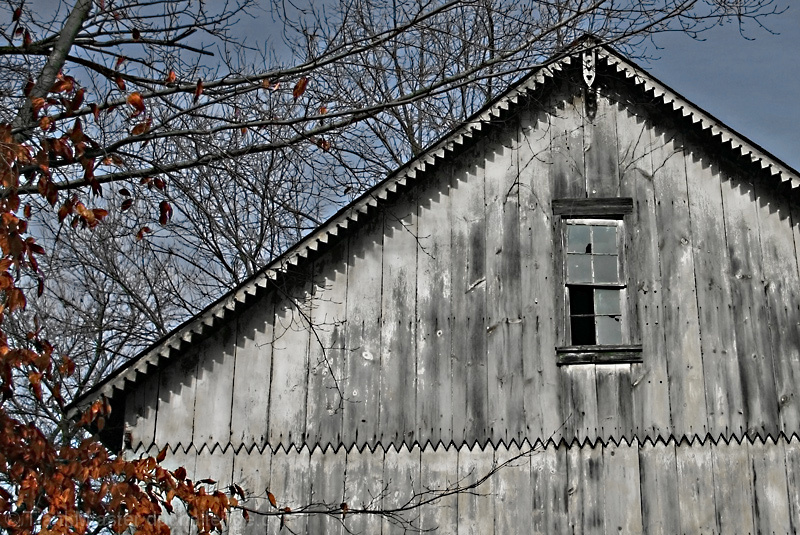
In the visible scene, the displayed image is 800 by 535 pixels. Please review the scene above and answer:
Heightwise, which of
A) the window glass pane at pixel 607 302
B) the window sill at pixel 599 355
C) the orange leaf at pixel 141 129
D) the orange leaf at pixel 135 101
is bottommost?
the window sill at pixel 599 355

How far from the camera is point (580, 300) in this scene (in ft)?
39.2

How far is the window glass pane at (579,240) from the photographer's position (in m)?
11.9

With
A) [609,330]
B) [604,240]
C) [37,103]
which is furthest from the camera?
[604,240]

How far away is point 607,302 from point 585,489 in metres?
2.26

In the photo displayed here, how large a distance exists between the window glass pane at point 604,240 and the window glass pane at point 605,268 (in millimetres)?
83

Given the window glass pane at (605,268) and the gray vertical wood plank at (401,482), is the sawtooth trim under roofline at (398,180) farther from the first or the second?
the gray vertical wood plank at (401,482)

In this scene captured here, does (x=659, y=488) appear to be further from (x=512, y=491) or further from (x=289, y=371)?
(x=289, y=371)

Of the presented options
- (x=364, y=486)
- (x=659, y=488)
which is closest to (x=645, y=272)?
(x=659, y=488)

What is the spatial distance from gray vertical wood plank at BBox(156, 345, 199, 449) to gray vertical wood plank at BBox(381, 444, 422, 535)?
2.29m

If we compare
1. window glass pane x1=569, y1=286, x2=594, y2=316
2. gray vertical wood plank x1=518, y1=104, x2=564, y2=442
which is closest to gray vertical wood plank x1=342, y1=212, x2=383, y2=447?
gray vertical wood plank x1=518, y1=104, x2=564, y2=442

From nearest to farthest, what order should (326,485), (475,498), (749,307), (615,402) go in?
1. (475,498)
2. (326,485)
3. (615,402)
4. (749,307)

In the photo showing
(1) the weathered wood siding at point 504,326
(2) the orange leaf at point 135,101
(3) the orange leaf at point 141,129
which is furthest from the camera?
(1) the weathered wood siding at point 504,326

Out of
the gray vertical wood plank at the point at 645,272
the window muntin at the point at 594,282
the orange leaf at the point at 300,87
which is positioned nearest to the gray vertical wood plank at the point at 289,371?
the orange leaf at the point at 300,87

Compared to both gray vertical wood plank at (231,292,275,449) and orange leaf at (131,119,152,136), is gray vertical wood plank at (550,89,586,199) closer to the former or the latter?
gray vertical wood plank at (231,292,275,449)
